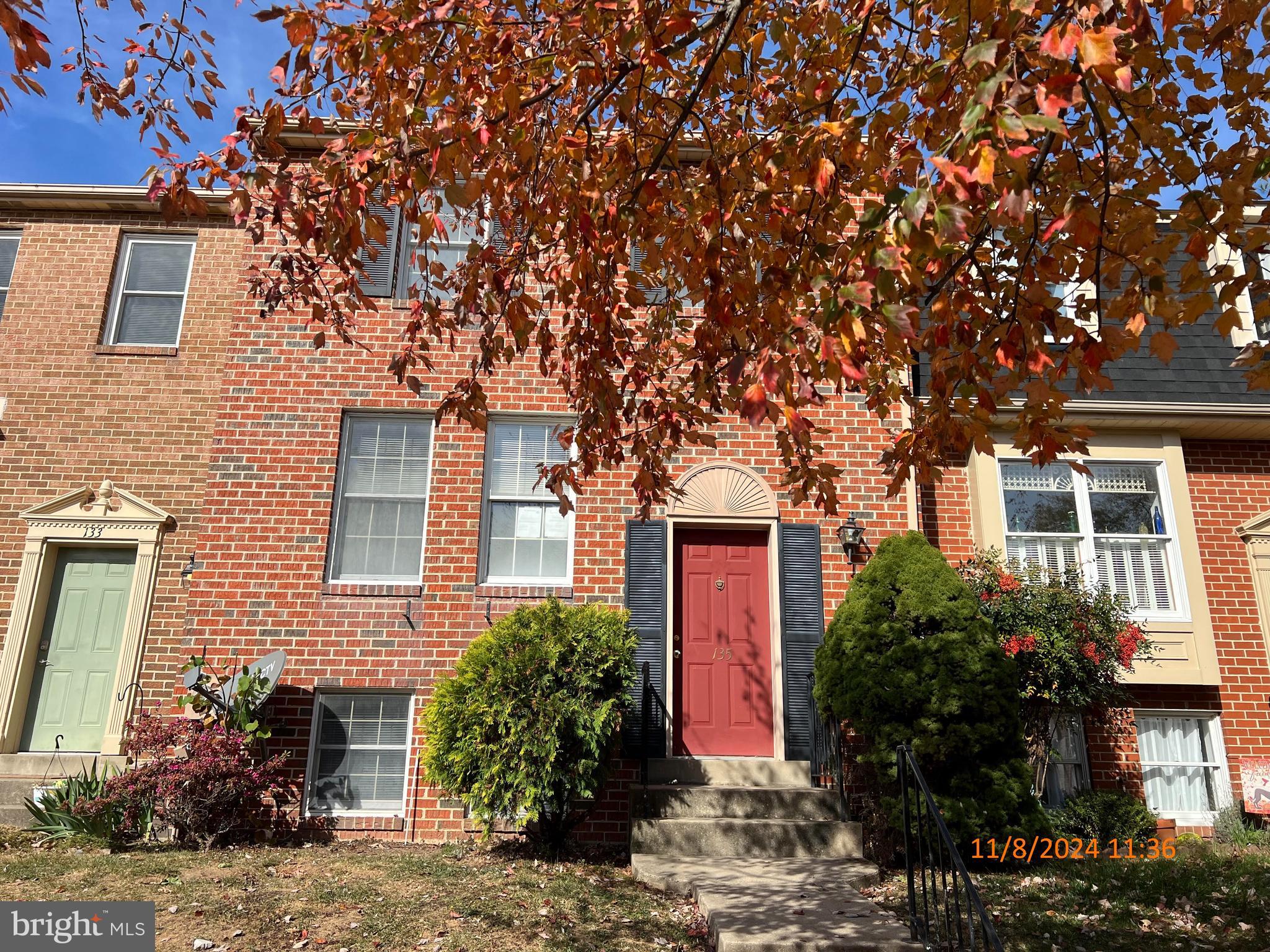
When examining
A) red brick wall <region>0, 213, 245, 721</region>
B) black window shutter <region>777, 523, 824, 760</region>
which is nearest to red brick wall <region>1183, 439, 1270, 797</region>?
black window shutter <region>777, 523, 824, 760</region>

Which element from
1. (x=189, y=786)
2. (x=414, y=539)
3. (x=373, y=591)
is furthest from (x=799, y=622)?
(x=189, y=786)

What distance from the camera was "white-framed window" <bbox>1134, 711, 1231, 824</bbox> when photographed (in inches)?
364

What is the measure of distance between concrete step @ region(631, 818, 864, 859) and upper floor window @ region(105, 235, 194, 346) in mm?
7544

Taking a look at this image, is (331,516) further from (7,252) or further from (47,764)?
(7,252)

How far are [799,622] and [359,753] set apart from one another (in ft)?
14.9

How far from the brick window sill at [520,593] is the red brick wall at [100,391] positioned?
3141 mm

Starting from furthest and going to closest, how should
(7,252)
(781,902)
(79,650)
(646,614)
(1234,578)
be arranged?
(7,252) → (1234,578) → (79,650) → (646,614) → (781,902)

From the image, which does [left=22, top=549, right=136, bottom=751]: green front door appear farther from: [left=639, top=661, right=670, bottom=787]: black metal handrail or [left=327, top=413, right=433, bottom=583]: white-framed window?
[left=639, top=661, right=670, bottom=787]: black metal handrail

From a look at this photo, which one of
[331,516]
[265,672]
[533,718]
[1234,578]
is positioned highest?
[331,516]

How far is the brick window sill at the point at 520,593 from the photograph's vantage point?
890cm

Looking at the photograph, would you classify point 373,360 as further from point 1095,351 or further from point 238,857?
point 1095,351

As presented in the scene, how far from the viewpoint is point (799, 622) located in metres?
8.92
